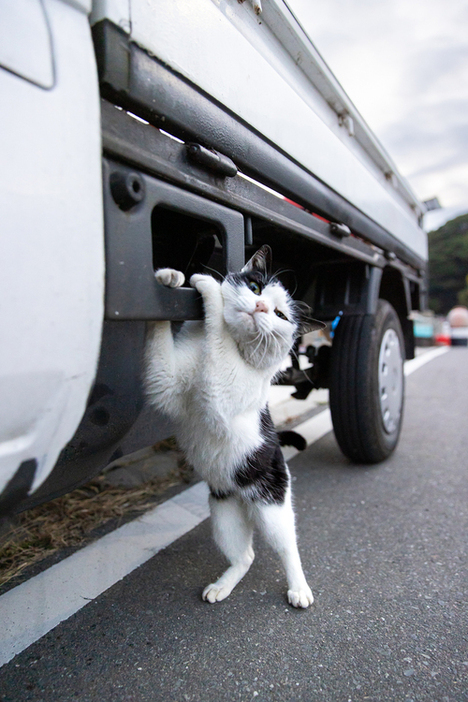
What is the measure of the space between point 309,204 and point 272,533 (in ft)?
3.99

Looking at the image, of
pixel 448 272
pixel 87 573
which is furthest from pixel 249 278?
pixel 448 272

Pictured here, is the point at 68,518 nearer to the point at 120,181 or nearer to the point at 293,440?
the point at 293,440

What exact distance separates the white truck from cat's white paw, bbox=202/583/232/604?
1.98 feet

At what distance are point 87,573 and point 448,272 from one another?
44230 mm

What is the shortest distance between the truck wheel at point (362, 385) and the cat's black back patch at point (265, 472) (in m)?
1.04

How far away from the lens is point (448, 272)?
40.2 meters

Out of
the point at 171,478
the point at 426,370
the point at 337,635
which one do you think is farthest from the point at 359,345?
the point at 426,370

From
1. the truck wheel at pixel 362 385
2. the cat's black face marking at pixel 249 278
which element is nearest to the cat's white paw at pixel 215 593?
the cat's black face marking at pixel 249 278

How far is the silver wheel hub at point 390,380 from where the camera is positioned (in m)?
2.69

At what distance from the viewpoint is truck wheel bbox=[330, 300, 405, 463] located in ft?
8.19

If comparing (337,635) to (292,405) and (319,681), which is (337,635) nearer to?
(319,681)

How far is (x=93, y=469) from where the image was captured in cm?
139

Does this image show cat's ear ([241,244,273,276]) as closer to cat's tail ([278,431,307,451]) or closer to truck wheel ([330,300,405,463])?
cat's tail ([278,431,307,451])

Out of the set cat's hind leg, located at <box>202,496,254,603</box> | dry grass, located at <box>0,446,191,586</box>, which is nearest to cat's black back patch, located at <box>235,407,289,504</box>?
cat's hind leg, located at <box>202,496,254,603</box>
